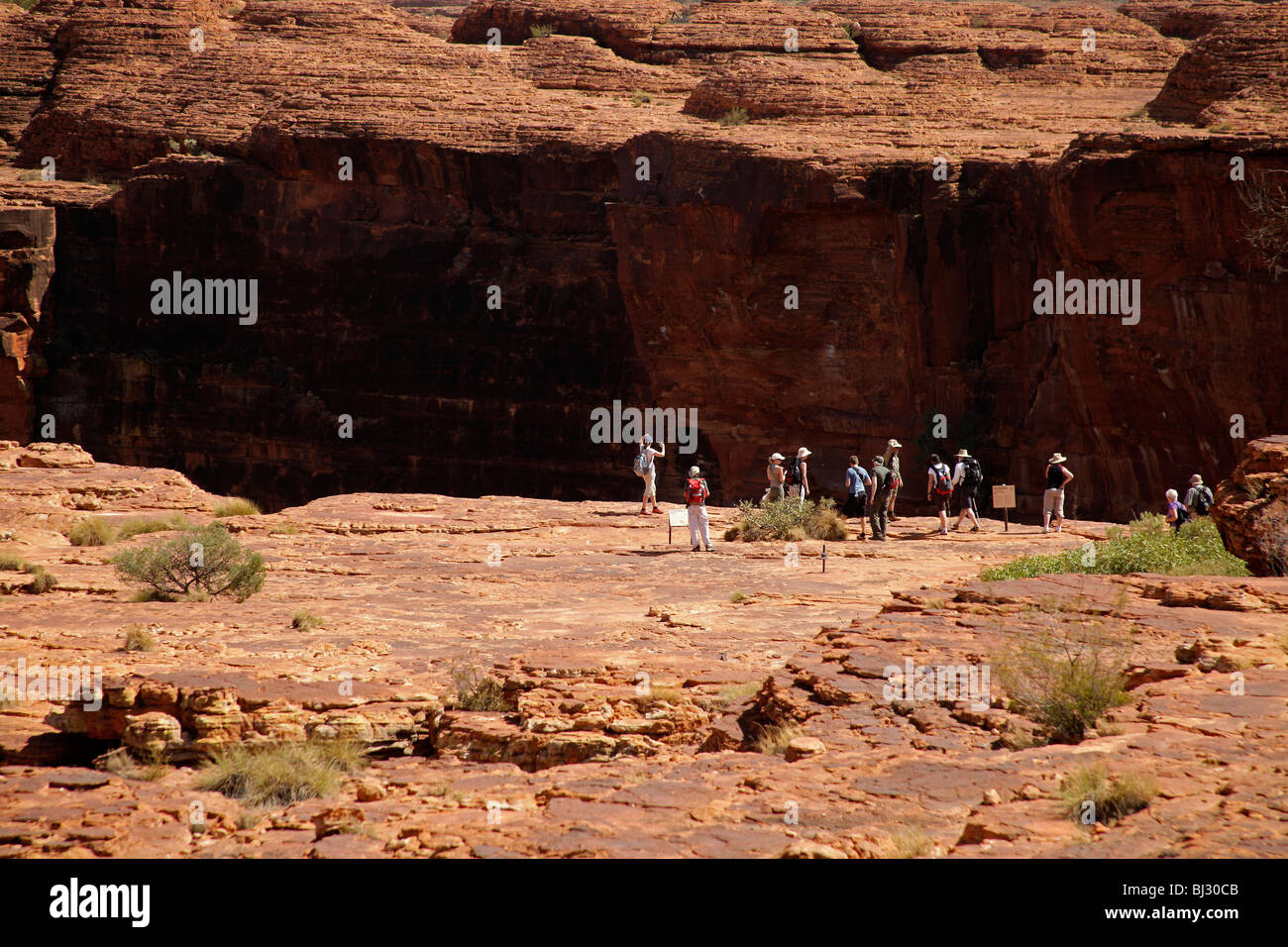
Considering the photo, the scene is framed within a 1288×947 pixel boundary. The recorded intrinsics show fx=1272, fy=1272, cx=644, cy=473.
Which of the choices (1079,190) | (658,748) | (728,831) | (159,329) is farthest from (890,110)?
(728,831)

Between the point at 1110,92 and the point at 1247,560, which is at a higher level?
the point at 1110,92

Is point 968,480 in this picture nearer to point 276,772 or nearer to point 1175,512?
point 1175,512

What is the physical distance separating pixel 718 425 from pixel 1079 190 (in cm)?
1037

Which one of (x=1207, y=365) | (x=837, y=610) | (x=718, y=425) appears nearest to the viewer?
(x=837, y=610)

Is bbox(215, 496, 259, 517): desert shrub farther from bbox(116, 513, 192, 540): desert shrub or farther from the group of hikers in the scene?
the group of hikers

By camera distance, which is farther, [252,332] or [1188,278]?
[252,332]

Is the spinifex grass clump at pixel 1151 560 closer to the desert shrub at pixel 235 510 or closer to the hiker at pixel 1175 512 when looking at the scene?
the hiker at pixel 1175 512

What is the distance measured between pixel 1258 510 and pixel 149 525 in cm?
1430

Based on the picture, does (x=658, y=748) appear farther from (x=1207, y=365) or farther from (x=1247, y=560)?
(x=1207, y=365)

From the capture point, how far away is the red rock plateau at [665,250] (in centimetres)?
2597

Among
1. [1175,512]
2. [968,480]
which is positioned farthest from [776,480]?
[1175,512]

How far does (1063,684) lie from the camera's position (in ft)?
22.6

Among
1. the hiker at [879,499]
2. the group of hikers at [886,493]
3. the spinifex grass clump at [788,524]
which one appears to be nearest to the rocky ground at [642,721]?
the group of hikers at [886,493]

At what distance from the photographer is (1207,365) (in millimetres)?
24734
